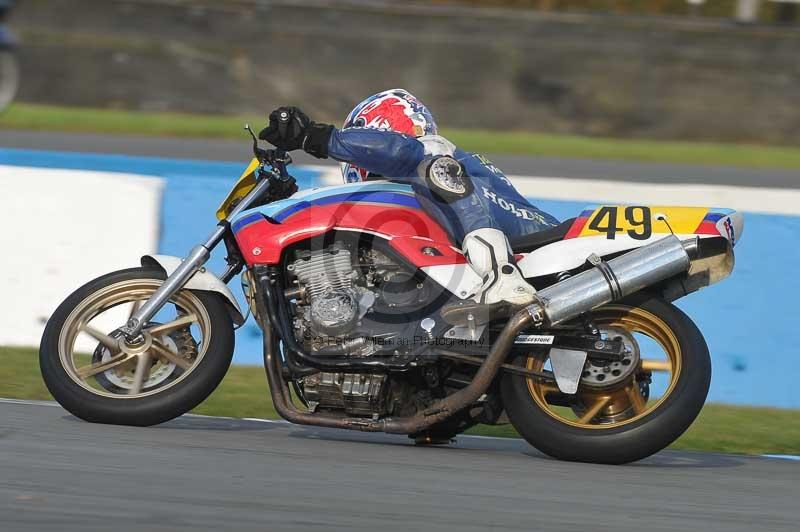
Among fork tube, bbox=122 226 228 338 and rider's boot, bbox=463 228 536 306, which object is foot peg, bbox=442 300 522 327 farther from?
fork tube, bbox=122 226 228 338

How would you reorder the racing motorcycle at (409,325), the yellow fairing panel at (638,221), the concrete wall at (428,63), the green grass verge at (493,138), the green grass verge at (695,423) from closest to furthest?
the racing motorcycle at (409,325)
the yellow fairing panel at (638,221)
the green grass verge at (695,423)
the green grass verge at (493,138)
the concrete wall at (428,63)

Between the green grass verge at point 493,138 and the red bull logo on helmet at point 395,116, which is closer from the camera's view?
the red bull logo on helmet at point 395,116

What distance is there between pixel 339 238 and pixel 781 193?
304cm

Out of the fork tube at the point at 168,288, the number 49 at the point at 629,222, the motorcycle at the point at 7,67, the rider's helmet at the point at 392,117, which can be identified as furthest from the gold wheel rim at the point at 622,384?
the motorcycle at the point at 7,67

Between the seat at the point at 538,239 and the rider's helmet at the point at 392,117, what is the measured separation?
2.22ft

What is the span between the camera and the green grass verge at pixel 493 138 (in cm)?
1477

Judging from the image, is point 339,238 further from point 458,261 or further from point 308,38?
point 308,38

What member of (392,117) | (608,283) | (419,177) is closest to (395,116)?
(392,117)

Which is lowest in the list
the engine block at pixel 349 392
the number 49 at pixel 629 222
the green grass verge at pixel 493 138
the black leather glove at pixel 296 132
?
the engine block at pixel 349 392

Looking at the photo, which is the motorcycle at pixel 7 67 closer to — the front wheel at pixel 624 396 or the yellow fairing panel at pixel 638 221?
the yellow fairing panel at pixel 638 221

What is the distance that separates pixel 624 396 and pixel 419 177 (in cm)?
117

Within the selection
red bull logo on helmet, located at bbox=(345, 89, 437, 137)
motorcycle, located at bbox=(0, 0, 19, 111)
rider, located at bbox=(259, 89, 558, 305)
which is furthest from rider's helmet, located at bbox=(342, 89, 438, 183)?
motorcycle, located at bbox=(0, 0, 19, 111)

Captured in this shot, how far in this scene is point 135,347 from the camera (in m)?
5.50

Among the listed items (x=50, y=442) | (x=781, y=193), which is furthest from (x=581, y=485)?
(x=781, y=193)
